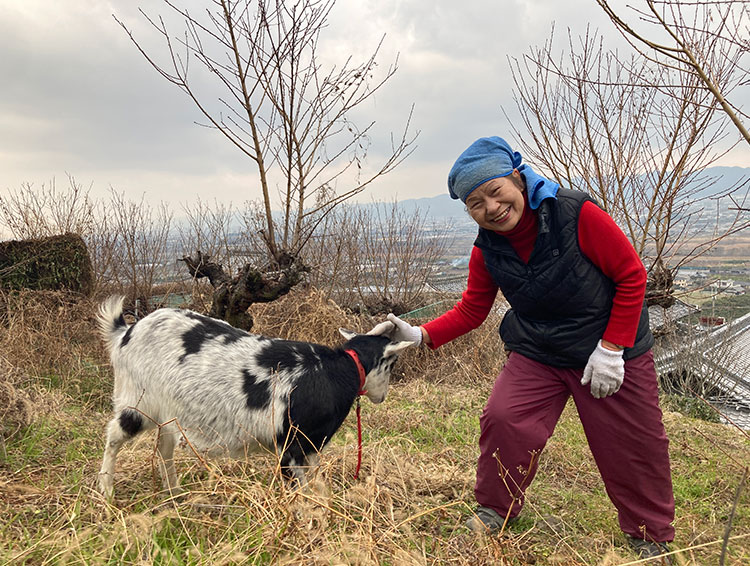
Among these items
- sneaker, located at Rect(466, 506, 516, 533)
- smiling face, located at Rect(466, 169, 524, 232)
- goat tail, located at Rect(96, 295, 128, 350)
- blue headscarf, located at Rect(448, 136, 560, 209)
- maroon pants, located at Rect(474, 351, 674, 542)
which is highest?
blue headscarf, located at Rect(448, 136, 560, 209)

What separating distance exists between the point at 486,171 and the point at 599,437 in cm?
158

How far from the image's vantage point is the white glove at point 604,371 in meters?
2.49

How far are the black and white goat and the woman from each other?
3.27 ft

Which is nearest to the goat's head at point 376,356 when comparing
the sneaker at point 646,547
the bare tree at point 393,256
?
the sneaker at point 646,547

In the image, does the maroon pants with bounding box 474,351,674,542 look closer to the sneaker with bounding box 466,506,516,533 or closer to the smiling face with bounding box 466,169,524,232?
the sneaker with bounding box 466,506,516,533

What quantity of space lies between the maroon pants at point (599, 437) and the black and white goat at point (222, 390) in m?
0.91

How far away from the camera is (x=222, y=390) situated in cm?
284

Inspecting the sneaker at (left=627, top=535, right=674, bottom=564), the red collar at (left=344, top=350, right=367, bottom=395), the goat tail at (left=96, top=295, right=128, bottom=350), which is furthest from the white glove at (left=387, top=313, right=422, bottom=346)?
the goat tail at (left=96, top=295, right=128, bottom=350)

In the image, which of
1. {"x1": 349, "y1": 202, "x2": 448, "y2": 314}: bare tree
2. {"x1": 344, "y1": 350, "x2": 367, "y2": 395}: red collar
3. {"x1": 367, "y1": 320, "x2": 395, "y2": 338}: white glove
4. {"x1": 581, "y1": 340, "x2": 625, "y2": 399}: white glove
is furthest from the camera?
{"x1": 349, "y1": 202, "x2": 448, "y2": 314}: bare tree

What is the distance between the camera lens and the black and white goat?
2.83 meters

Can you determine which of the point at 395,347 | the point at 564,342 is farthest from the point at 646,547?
the point at 395,347

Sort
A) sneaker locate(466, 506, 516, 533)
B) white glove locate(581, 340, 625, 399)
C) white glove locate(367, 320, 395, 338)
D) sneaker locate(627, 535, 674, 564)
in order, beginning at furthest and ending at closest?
white glove locate(367, 320, 395, 338)
sneaker locate(466, 506, 516, 533)
sneaker locate(627, 535, 674, 564)
white glove locate(581, 340, 625, 399)

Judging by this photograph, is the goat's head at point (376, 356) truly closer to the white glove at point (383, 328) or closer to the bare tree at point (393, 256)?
the white glove at point (383, 328)

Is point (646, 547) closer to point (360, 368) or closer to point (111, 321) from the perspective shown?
point (360, 368)
